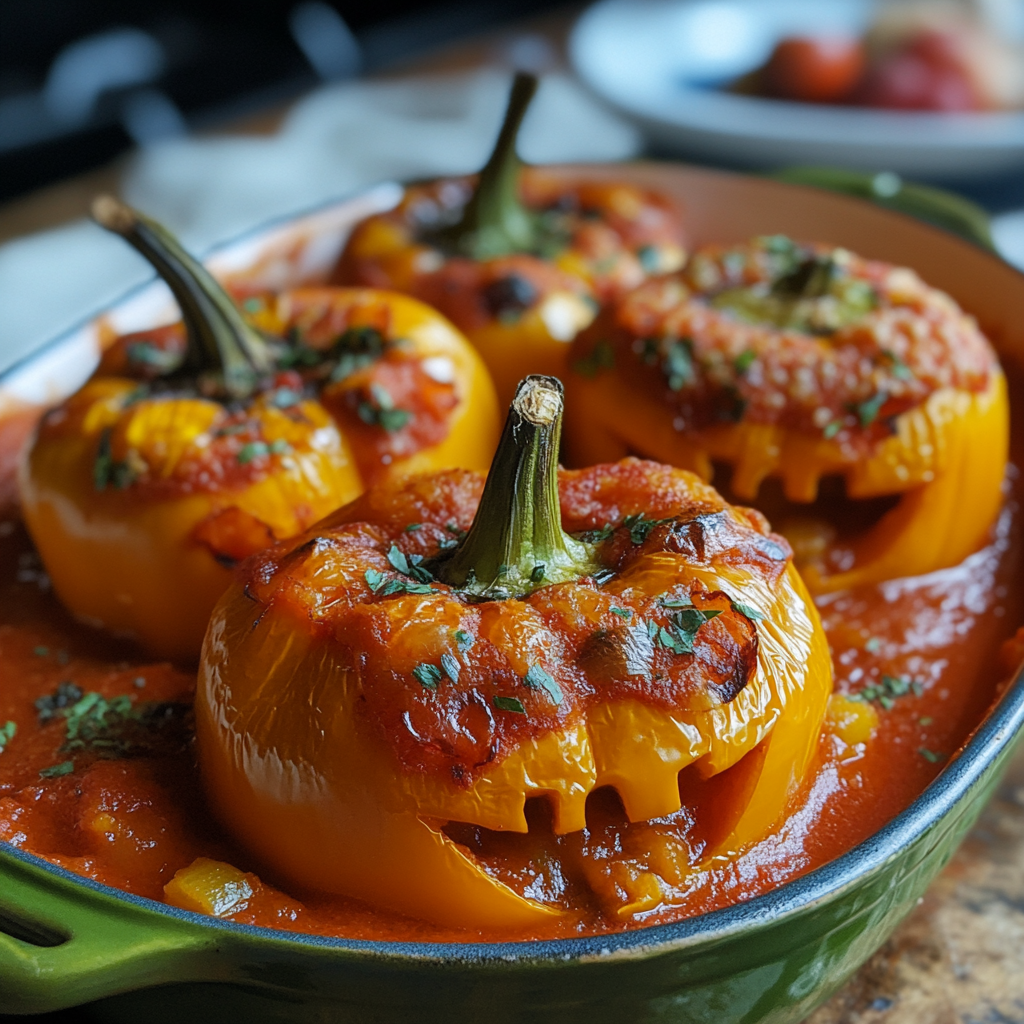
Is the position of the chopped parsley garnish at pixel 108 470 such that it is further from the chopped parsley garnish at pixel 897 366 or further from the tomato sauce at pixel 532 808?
the chopped parsley garnish at pixel 897 366

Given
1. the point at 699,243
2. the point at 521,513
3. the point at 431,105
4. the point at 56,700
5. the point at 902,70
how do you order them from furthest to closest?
the point at 431,105
the point at 902,70
the point at 699,243
the point at 56,700
the point at 521,513

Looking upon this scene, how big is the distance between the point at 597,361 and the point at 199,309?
0.55m

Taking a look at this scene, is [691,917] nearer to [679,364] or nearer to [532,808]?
[532,808]

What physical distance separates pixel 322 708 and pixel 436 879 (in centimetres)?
18

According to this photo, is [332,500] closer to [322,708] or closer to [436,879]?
[322,708]

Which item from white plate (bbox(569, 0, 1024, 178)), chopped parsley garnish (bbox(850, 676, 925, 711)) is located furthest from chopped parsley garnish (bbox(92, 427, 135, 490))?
white plate (bbox(569, 0, 1024, 178))

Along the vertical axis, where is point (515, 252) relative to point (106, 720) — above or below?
above

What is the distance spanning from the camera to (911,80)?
11.5 ft

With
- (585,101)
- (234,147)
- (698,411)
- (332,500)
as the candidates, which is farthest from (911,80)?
(332,500)

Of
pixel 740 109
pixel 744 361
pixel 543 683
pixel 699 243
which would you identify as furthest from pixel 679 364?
pixel 740 109

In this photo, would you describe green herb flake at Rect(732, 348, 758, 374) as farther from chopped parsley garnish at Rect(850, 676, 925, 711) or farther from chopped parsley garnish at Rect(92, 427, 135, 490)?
chopped parsley garnish at Rect(92, 427, 135, 490)

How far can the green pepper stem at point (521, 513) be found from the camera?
115 cm

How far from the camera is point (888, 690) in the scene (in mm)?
1456

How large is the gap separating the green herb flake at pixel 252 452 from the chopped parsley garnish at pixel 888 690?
0.77 metres
